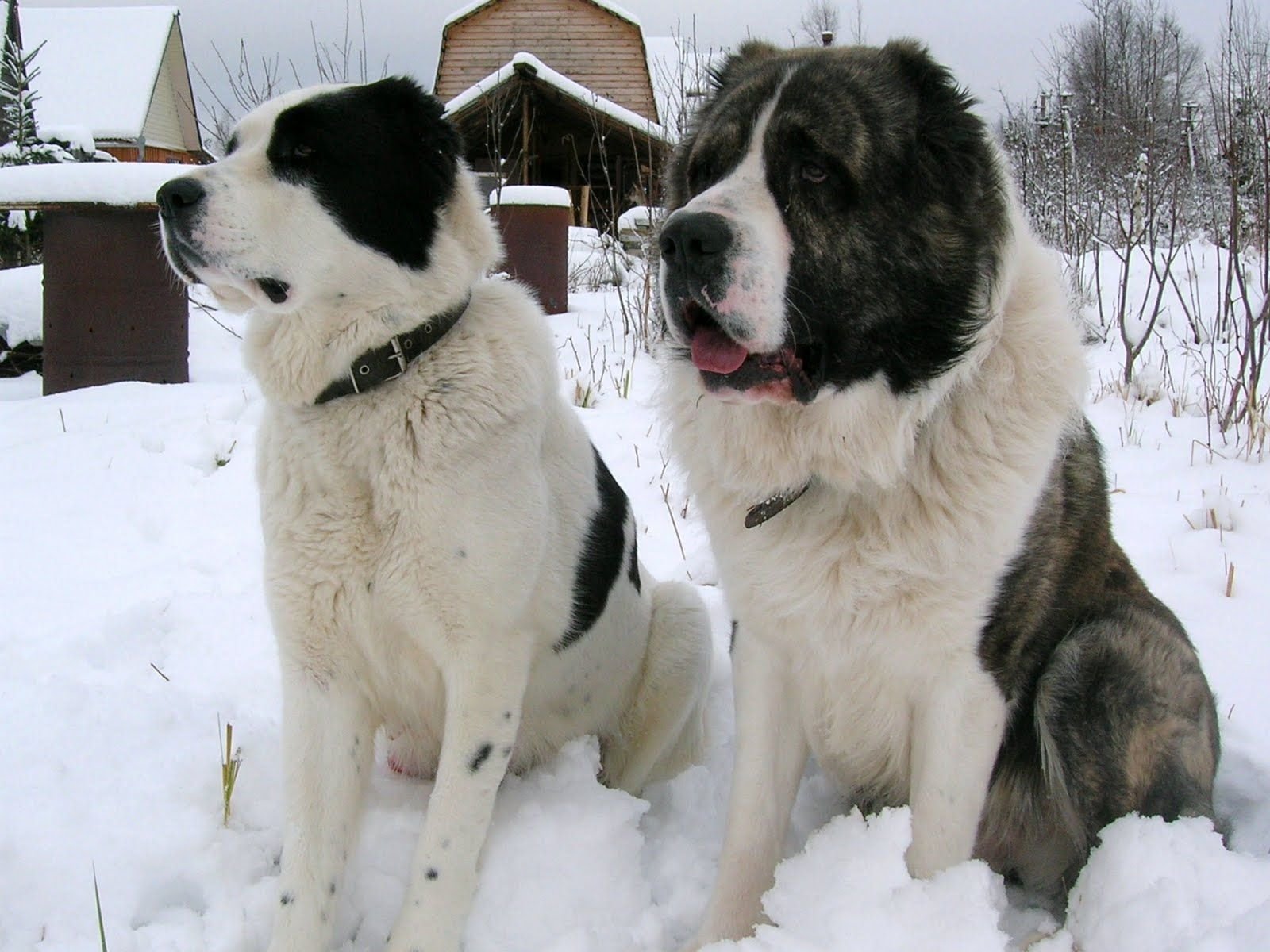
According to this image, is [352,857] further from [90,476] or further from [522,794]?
[90,476]

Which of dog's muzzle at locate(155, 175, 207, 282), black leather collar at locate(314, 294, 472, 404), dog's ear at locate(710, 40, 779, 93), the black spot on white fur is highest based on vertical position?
dog's ear at locate(710, 40, 779, 93)

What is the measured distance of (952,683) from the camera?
5.78 ft

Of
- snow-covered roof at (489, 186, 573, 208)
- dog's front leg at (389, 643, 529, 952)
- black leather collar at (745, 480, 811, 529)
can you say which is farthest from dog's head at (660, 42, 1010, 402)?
snow-covered roof at (489, 186, 573, 208)

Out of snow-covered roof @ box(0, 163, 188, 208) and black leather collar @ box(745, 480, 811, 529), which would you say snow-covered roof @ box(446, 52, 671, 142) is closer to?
snow-covered roof @ box(0, 163, 188, 208)

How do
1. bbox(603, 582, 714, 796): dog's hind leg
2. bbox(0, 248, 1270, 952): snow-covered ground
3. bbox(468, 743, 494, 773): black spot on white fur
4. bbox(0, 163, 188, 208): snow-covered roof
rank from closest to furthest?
bbox(0, 248, 1270, 952): snow-covered ground < bbox(468, 743, 494, 773): black spot on white fur < bbox(603, 582, 714, 796): dog's hind leg < bbox(0, 163, 188, 208): snow-covered roof

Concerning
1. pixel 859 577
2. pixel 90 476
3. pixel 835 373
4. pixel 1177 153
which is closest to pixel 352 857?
pixel 859 577

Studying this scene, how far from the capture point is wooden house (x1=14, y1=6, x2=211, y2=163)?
2934 cm

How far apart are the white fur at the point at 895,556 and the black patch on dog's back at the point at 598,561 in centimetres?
37

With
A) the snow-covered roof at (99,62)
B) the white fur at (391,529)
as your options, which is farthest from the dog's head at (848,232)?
the snow-covered roof at (99,62)

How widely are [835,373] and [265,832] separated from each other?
60.3 inches

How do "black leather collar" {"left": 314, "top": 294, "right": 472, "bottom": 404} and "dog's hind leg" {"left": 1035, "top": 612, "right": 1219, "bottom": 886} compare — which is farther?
"black leather collar" {"left": 314, "top": 294, "right": 472, "bottom": 404}

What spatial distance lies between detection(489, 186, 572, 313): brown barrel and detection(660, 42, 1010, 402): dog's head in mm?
6349

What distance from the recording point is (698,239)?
159 centimetres

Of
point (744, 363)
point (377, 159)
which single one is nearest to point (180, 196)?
point (377, 159)
